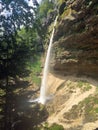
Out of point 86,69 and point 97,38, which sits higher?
point 97,38

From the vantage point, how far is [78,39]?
22.8 metres

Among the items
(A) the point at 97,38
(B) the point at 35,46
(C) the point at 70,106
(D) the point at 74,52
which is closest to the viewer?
(B) the point at 35,46

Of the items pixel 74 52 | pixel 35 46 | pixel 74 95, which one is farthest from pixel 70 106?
pixel 35 46

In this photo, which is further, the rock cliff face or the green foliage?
the green foliage

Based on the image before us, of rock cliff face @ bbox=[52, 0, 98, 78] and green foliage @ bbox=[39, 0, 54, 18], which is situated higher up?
green foliage @ bbox=[39, 0, 54, 18]

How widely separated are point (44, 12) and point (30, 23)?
2496 inches

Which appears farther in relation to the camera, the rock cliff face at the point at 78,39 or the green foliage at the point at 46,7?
the green foliage at the point at 46,7

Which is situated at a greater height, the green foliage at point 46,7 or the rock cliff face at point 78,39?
the green foliage at point 46,7

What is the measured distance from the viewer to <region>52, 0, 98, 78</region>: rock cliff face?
69.7 feet

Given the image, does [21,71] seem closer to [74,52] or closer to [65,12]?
[74,52]

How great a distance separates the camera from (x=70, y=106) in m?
34.0

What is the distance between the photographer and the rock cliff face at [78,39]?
2125cm

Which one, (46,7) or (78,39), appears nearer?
(78,39)

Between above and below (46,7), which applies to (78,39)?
below
